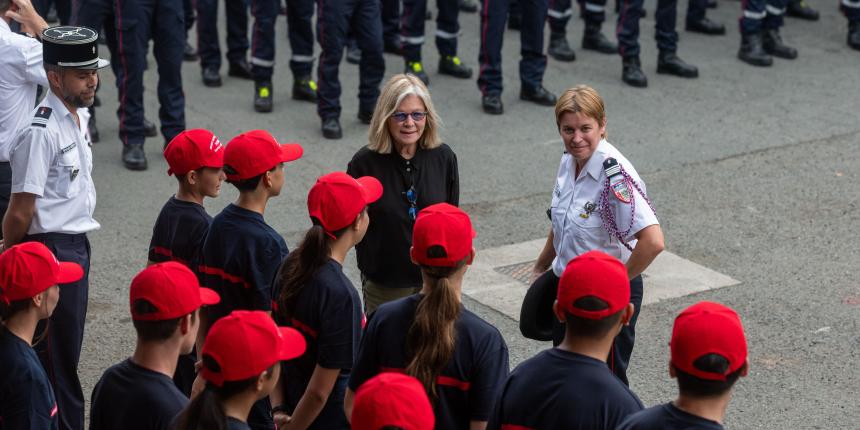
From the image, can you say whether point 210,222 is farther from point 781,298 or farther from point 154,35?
point 154,35

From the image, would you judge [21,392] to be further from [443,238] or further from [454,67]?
[454,67]

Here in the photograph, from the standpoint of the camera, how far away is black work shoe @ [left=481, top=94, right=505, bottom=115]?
10883mm

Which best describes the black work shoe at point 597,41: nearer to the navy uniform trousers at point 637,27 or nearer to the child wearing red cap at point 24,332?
the navy uniform trousers at point 637,27

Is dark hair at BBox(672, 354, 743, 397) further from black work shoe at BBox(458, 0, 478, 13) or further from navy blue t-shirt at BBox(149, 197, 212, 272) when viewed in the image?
black work shoe at BBox(458, 0, 478, 13)

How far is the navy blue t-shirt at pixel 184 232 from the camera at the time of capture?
520 cm

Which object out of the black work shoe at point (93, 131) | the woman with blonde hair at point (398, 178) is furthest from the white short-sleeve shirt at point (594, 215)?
the black work shoe at point (93, 131)

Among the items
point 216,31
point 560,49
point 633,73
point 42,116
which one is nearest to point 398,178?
point 42,116

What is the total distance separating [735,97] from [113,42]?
19.7ft

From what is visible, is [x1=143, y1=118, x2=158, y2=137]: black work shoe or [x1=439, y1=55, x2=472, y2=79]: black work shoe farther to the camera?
[x1=439, y1=55, x2=472, y2=79]: black work shoe

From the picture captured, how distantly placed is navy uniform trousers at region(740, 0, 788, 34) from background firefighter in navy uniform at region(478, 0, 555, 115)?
111 inches

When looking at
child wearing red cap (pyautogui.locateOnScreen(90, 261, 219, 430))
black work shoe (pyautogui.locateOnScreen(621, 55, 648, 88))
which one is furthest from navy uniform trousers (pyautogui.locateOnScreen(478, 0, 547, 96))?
child wearing red cap (pyautogui.locateOnScreen(90, 261, 219, 430))

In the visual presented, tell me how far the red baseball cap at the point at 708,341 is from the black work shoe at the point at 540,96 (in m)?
7.85

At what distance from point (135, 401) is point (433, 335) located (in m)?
0.98

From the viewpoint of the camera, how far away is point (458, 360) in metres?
3.85
